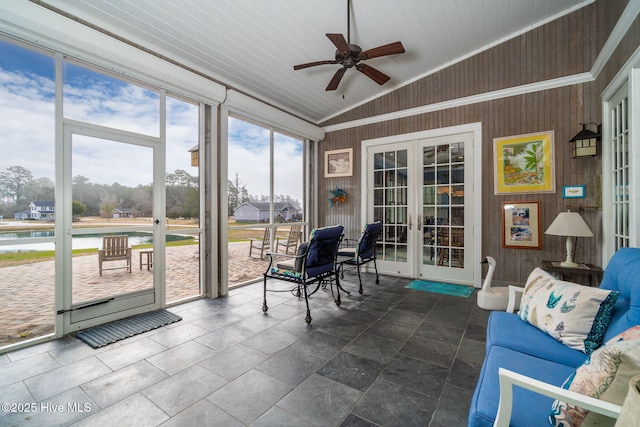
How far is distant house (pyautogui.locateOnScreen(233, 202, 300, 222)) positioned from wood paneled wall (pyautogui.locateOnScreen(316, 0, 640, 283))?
103 inches

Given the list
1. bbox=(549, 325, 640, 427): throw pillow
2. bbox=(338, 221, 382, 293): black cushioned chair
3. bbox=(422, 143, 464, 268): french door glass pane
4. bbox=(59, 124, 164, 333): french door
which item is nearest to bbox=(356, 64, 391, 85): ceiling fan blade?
bbox=(422, 143, 464, 268): french door glass pane

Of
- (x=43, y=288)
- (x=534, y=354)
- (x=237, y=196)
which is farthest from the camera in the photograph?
(x=237, y=196)

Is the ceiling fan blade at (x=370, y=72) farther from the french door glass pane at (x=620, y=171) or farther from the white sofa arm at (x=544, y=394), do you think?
the white sofa arm at (x=544, y=394)

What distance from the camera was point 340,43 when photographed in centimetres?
277

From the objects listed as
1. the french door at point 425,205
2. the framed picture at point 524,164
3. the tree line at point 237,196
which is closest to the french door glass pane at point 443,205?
the french door at point 425,205

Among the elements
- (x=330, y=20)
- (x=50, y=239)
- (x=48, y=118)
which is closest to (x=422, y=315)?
(x=330, y=20)

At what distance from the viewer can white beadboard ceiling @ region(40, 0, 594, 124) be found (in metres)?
2.78

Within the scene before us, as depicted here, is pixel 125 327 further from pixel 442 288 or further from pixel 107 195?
pixel 442 288

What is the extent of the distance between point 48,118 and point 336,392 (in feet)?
11.1

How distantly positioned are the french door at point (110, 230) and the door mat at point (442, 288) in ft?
11.7

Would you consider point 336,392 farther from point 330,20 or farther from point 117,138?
point 330,20

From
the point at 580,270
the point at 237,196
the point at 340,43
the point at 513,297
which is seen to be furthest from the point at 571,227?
the point at 237,196

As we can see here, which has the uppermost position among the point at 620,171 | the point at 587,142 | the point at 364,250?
the point at 587,142

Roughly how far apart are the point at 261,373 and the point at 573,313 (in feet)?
6.53
